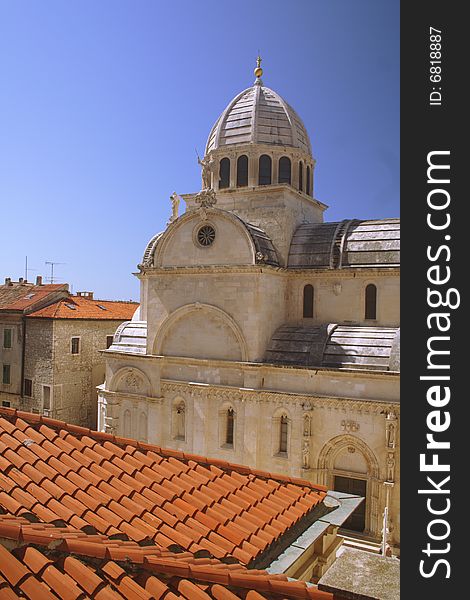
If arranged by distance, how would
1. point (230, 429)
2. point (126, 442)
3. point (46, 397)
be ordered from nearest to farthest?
1. point (126, 442)
2. point (230, 429)
3. point (46, 397)

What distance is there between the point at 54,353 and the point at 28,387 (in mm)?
3298

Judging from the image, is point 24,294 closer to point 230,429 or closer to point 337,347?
point 230,429

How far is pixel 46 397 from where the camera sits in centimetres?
2966

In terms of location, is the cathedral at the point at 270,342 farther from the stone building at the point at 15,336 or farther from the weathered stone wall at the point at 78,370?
the stone building at the point at 15,336

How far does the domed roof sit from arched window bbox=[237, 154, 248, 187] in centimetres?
81

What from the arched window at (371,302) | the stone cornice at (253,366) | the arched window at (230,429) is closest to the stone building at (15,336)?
the stone cornice at (253,366)

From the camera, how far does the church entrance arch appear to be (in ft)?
51.8

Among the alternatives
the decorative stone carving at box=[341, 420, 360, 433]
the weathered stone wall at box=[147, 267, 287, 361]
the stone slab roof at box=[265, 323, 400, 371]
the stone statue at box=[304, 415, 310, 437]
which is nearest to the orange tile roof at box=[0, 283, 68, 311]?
the weathered stone wall at box=[147, 267, 287, 361]

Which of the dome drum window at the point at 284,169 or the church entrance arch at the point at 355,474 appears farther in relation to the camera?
the dome drum window at the point at 284,169

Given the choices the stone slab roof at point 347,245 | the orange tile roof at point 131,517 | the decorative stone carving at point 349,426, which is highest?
the stone slab roof at point 347,245

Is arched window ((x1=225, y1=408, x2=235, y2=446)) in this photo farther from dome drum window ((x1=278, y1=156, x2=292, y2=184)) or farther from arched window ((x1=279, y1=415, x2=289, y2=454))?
dome drum window ((x1=278, y1=156, x2=292, y2=184))

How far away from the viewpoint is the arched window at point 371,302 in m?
18.5

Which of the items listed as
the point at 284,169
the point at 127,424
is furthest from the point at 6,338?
the point at 284,169

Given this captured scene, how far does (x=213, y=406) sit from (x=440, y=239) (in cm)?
1486
